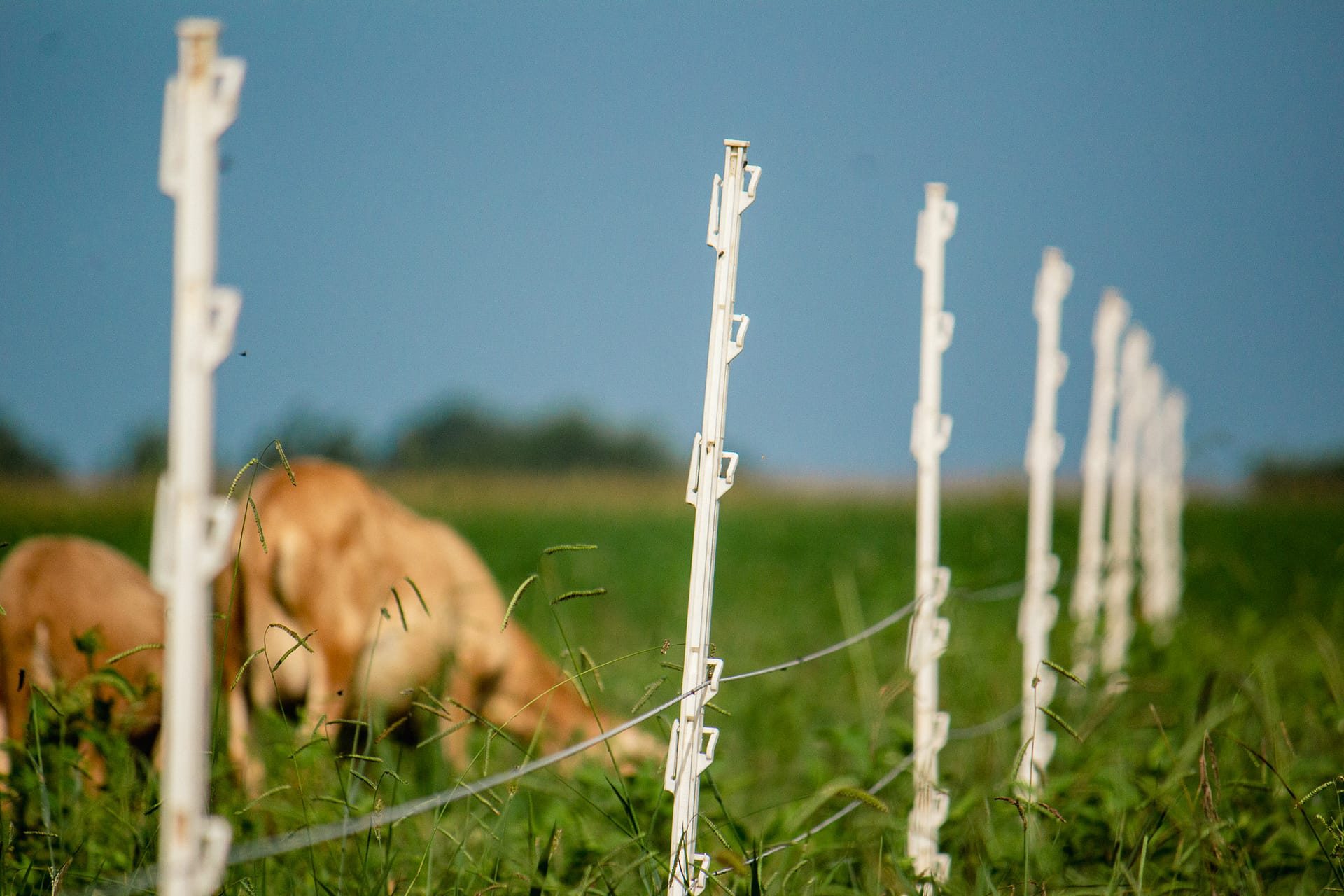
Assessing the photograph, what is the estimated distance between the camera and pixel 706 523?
170 centimetres

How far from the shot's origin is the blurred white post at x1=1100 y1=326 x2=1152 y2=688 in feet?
18.4

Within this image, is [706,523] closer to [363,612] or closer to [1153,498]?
[363,612]

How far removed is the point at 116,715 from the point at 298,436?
0.95 m

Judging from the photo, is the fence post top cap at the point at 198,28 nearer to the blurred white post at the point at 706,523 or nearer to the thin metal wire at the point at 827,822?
the blurred white post at the point at 706,523

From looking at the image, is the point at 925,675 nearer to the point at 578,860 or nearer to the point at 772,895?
the point at 772,895

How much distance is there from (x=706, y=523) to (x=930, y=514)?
104cm

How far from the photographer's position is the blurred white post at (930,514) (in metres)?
2.43

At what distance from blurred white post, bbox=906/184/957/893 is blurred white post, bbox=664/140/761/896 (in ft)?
2.70

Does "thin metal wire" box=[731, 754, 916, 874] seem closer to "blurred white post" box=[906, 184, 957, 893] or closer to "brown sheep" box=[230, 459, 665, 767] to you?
"blurred white post" box=[906, 184, 957, 893]

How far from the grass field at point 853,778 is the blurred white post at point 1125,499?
0.33m

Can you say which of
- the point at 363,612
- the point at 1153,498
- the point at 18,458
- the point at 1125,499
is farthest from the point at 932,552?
the point at 18,458

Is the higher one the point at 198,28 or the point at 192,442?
the point at 198,28

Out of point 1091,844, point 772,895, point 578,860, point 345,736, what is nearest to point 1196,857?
point 1091,844

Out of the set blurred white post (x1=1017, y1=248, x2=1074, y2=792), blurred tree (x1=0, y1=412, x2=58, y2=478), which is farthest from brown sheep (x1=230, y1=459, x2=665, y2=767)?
blurred tree (x1=0, y1=412, x2=58, y2=478)
